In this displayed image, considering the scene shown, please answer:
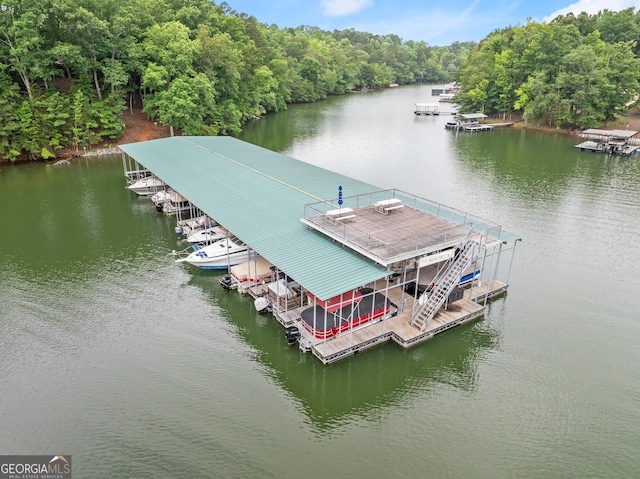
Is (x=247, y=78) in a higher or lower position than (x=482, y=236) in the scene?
higher

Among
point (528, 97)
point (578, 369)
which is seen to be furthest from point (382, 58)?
point (578, 369)

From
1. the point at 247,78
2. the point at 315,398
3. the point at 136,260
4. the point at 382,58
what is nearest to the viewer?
the point at 315,398

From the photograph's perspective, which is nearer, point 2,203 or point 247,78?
point 2,203

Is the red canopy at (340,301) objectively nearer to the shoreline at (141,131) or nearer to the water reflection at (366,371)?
the water reflection at (366,371)

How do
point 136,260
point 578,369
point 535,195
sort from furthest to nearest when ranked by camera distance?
point 535,195 < point 136,260 < point 578,369

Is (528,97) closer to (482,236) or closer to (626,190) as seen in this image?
(626,190)

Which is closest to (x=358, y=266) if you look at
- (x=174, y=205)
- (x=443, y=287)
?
(x=443, y=287)
